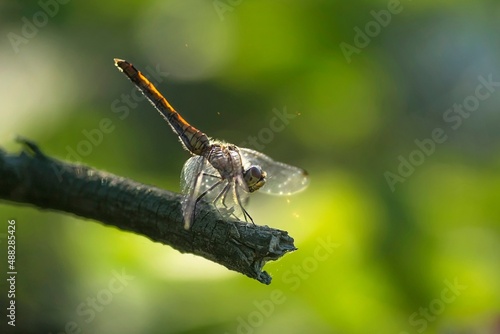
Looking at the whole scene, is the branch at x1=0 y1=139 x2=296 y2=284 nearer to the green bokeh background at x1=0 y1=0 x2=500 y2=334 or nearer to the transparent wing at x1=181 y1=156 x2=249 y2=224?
the transparent wing at x1=181 y1=156 x2=249 y2=224

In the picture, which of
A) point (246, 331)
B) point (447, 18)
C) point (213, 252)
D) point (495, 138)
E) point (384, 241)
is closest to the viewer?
point (213, 252)

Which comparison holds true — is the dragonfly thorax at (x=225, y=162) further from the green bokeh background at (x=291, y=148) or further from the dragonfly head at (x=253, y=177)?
the green bokeh background at (x=291, y=148)

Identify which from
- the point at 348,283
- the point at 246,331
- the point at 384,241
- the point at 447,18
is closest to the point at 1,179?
the point at 246,331

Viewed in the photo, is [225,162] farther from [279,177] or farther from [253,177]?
[279,177]

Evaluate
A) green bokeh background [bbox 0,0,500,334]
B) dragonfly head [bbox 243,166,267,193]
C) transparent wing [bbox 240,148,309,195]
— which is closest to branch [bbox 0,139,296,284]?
dragonfly head [bbox 243,166,267,193]

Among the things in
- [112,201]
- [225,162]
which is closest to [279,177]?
[225,162]

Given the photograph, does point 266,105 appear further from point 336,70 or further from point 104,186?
point 104,186
